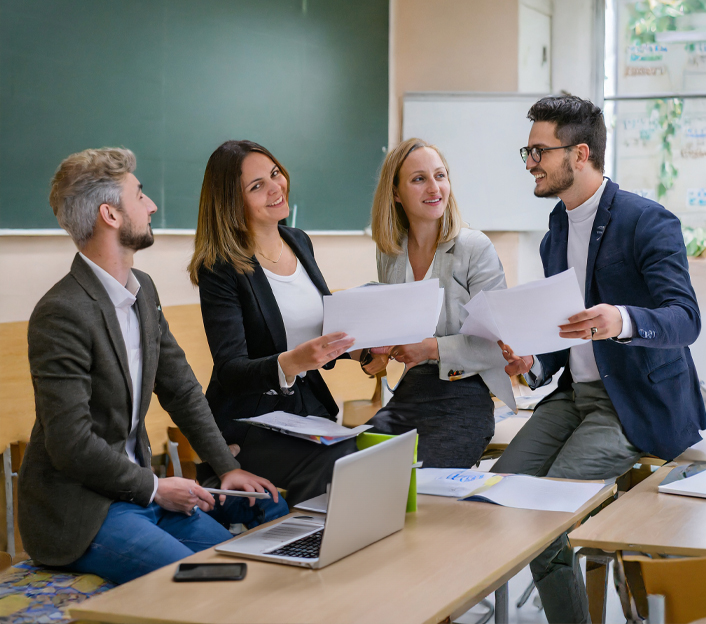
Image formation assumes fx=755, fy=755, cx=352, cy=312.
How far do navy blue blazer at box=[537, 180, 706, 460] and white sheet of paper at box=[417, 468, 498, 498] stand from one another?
23.7 inches

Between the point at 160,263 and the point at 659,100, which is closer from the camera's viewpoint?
the point at 160,263

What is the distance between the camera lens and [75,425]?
5.30 feet

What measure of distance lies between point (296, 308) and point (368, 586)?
1.21 meters

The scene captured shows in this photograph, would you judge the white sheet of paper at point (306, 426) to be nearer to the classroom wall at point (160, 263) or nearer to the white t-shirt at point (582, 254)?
the white t-shirt at point (582, 254)

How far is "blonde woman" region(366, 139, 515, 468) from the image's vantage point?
7.62ft

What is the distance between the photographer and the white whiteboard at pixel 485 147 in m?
5.35

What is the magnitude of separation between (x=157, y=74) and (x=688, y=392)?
2.79m

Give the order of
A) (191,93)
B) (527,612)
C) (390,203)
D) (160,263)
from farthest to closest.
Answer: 1. (191,93)
2. (160,263)
3. (527,612)
4. (390,203)

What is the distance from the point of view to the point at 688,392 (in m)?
2.25

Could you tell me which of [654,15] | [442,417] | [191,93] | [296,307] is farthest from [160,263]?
[654,15]

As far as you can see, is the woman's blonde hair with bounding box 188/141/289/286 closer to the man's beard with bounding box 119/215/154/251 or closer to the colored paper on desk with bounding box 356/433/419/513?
the man's beard with bounding box 119/215/154/251

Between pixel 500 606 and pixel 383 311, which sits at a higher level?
pixel 383 311

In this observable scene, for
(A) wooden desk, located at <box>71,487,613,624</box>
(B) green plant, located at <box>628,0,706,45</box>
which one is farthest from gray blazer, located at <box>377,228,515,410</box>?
(B) green plant, located at <box>628,0,706,45</box>

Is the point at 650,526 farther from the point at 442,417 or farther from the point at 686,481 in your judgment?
the point at 442,417
